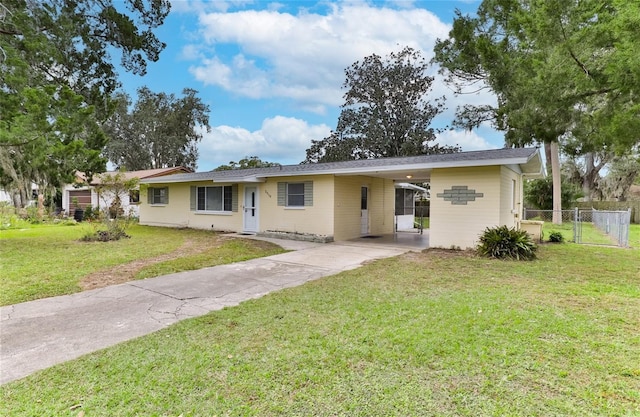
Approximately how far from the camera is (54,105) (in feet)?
26.5

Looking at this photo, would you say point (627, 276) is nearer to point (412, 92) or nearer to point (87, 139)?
point (87, 139)

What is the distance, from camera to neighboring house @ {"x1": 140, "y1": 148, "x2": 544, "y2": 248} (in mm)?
9680

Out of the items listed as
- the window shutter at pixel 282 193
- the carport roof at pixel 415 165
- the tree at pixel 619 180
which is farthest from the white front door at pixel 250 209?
the tree at pixel 619 180

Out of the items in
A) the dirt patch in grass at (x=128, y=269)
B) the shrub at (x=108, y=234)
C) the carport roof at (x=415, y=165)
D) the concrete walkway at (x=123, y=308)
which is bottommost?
the concrete walkway at (x=123, y=308)

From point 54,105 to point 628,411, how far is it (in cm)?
1068

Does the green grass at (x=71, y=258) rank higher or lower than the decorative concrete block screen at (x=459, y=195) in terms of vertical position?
lower

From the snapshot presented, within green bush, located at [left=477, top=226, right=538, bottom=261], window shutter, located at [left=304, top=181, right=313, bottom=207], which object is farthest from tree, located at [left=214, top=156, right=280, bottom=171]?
green bush, located at [left=477, top=226, right=538, bottom=261]

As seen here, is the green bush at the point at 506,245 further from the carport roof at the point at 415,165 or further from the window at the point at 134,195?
the window at the point at 134,195

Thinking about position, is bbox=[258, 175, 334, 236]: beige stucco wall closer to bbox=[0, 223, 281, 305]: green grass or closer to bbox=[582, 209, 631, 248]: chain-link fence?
bbox=[0, 223, 281, 305]: green grass

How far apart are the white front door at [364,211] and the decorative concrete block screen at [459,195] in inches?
160

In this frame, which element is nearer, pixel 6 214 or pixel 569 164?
pixel 6 214

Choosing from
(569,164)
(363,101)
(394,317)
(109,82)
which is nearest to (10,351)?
(394,317)

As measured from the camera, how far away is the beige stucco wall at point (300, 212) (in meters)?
12.4

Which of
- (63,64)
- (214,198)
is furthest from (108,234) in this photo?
(63,64)
